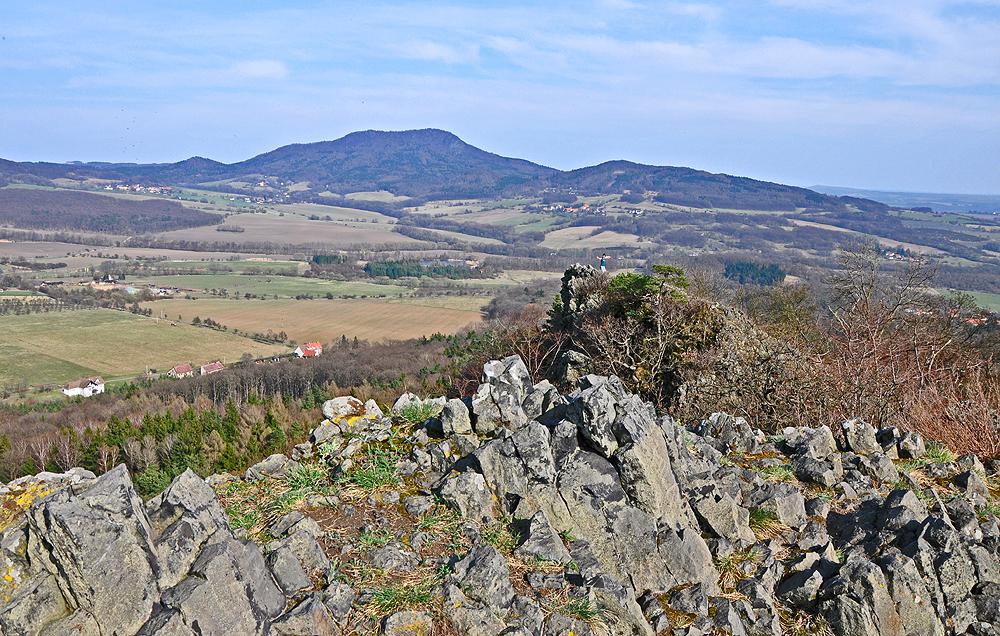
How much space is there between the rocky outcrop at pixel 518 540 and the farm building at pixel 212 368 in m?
55.2

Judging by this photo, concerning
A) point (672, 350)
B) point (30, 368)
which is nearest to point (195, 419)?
point (672, 350)

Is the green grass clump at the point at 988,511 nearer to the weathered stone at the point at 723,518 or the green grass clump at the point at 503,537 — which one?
the weathered stone at the point at 723,518

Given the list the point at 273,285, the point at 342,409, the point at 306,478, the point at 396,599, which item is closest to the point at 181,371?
the point at 273,285

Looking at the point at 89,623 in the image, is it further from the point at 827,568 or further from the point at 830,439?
the point at 830,439

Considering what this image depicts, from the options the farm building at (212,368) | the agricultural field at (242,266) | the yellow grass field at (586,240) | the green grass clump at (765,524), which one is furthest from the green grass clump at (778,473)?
the yellow grass field at (586,240)

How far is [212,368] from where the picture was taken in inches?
2459

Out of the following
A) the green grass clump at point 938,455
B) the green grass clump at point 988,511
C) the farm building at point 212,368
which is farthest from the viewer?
the farm building at point 212,368

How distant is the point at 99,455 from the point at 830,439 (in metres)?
31.0

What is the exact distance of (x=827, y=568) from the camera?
725cm

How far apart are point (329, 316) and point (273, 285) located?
32.1 meters

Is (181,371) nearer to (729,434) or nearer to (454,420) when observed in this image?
(454,420)

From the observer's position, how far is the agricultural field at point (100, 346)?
63.8m

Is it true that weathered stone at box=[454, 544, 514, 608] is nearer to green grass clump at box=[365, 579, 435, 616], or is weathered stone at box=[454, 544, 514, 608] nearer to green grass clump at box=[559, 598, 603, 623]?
green grass clump at box=[365, 579, 435, 616]

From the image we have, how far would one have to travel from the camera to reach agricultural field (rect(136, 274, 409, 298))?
357ft
